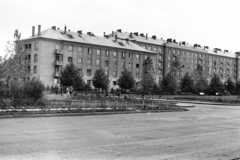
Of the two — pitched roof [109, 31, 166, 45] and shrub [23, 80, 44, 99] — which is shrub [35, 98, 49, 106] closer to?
shrub [23, 80, 44, 99]

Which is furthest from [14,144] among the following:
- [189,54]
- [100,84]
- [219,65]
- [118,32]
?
[219,65]

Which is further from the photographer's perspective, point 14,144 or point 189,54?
point 189,54

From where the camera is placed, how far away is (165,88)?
81.1m

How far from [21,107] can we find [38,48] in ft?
178

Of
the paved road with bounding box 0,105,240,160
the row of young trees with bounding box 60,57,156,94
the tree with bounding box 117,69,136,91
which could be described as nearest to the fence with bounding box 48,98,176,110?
the paved road with bounding box 0,105,240,160

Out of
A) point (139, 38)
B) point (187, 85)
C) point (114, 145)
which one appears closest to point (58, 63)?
→ point (187, 85)

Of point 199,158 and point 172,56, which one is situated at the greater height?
point 172,56

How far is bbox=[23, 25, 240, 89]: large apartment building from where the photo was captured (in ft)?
246

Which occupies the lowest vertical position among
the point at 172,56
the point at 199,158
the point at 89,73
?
the point at 199,158

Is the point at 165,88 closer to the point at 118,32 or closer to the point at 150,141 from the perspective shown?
the point at 118,32

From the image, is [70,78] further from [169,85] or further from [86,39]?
[169,85]

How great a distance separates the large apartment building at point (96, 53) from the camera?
75.0m

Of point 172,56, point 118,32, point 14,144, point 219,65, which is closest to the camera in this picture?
point 14,144

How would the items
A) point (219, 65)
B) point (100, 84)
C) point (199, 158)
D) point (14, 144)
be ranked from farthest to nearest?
point (219, 65)
point (100, 84)
point (14, 144)
point (199, 158)
